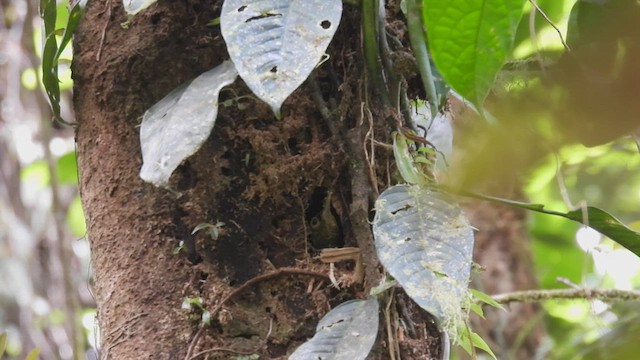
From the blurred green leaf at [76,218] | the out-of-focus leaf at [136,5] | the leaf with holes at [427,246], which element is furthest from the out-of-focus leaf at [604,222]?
the blurred green leaf at [76,218]

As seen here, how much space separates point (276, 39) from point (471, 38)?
0.76 feet

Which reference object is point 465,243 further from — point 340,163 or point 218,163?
point 218,163

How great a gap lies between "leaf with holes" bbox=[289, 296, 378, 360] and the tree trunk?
5 centimetres

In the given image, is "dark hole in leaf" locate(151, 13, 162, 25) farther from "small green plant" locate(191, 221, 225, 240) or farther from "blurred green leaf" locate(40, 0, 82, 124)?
"small green plant" locate(191, 221, 225, 240)

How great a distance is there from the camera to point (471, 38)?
3.06 ft

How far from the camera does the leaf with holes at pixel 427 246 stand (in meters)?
0.90

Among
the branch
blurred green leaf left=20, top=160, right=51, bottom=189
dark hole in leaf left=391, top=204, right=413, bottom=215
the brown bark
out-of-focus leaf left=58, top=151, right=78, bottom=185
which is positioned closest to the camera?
dark hole in leaf left=391, top=204, right=413, bottom=215

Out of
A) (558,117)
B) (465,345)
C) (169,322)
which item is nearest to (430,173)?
(465,345)

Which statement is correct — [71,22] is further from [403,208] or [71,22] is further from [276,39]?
[403,208]

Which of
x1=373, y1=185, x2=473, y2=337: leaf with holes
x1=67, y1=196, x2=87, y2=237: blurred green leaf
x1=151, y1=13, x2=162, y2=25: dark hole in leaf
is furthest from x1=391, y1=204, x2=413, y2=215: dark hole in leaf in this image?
x1=67, y1=196, x2=87, y2=237: blurred green leaf

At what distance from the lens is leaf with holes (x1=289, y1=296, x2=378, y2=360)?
954 millimetres

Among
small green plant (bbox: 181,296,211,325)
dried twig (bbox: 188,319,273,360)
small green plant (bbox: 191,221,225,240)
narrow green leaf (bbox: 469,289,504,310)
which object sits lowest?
narrow green leaf (bbox: 469,289,504,310)

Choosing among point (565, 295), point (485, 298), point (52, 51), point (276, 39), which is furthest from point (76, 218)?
point (276, 39)

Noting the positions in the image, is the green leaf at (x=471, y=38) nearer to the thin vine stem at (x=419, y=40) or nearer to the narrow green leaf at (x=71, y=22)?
the thin vine stem at (x=419, y=40)
